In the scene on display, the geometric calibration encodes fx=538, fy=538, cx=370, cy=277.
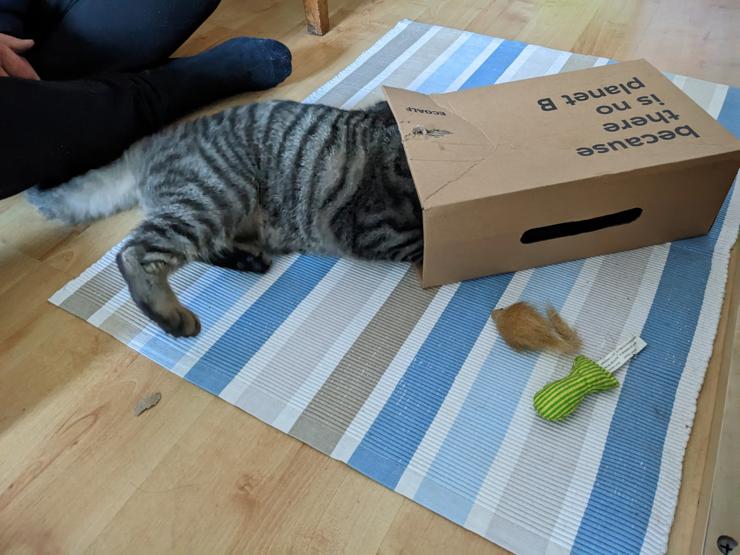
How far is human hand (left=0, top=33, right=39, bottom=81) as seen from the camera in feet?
4.36

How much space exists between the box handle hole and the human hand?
1231mm

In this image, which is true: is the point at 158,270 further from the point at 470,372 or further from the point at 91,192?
A: the point at 470,372

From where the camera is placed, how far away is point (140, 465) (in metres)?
0.90

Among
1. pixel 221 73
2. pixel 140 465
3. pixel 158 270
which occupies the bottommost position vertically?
Answer: pixel 140 465

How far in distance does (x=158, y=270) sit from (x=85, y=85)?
1.99 ft

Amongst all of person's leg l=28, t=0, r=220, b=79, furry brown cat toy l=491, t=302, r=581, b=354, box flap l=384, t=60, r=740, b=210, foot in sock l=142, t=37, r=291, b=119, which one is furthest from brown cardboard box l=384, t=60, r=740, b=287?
person's leg l=28, t=0, r=220, b=79

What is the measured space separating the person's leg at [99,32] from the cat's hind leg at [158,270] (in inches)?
28.7

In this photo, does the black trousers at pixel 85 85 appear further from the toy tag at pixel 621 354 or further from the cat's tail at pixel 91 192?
the toy tag at pixel 621 354

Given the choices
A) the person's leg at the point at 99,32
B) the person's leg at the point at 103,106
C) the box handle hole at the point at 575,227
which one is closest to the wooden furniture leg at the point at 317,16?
the person's leg at the point at 103,106

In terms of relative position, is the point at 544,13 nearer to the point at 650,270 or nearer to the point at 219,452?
the point at 650,270

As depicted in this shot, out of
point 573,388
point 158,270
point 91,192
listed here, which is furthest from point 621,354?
point 91,192

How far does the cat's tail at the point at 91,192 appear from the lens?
1.26 meters

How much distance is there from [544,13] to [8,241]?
1.92 m

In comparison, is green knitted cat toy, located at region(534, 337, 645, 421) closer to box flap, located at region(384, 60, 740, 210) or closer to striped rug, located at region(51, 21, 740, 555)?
striped rug, located at region(51, 21, 740, 555)
